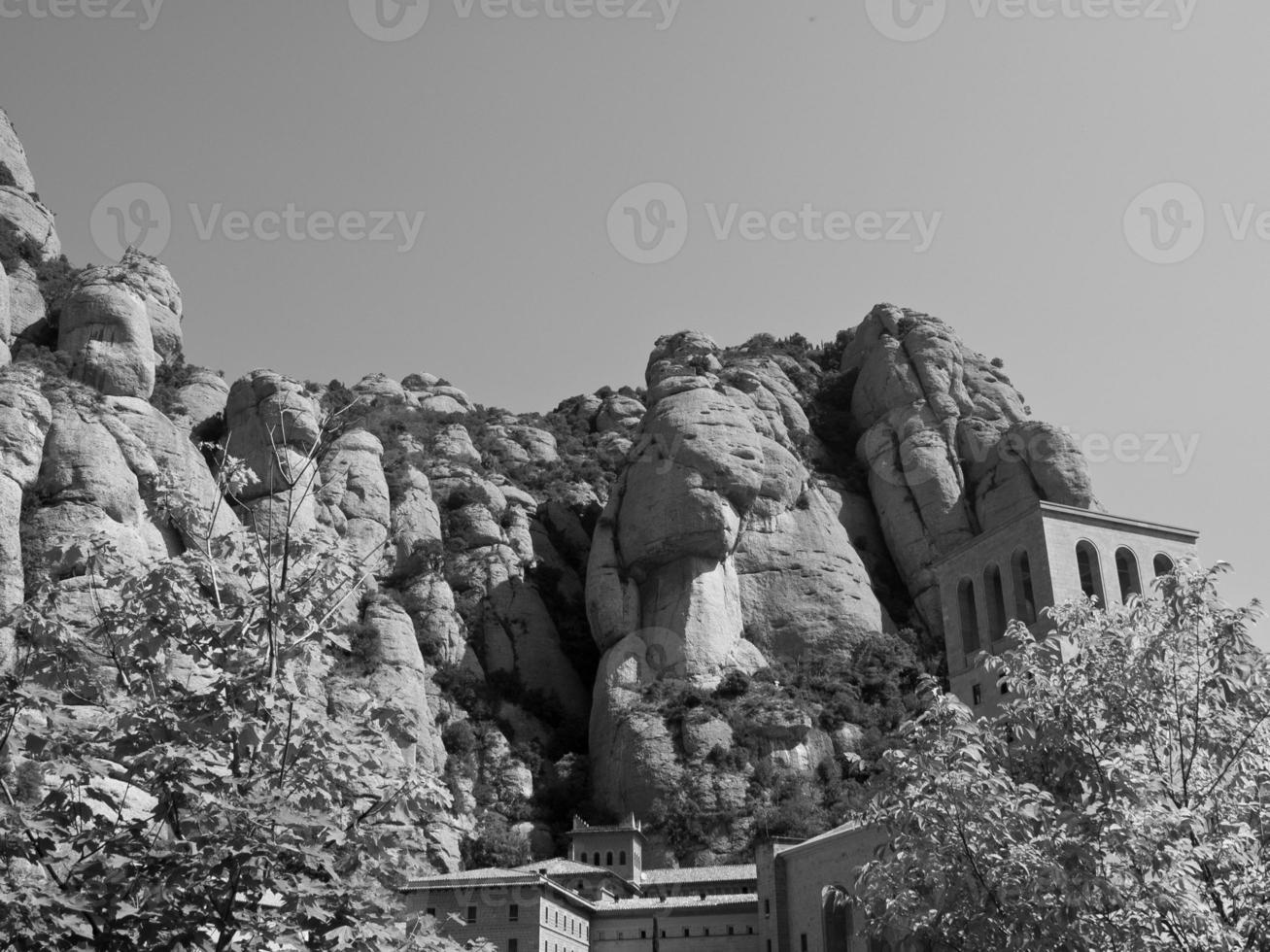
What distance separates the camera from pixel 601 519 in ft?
274

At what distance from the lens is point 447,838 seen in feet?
190

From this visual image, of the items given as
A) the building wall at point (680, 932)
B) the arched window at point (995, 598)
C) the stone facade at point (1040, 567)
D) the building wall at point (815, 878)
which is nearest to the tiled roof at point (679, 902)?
the building wall at point (680, 932)

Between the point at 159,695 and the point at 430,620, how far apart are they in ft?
222

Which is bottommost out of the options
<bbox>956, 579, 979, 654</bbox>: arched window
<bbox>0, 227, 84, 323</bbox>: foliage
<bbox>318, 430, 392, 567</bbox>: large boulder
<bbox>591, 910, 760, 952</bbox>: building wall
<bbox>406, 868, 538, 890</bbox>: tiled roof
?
<bbox>591, 910, 760, 952</bbox>: building wall

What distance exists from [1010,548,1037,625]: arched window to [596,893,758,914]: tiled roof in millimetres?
20299

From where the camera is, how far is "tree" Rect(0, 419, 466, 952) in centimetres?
938

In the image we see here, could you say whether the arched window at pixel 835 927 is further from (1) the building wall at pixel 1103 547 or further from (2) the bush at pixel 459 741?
(2) the bush at pixel 459 741

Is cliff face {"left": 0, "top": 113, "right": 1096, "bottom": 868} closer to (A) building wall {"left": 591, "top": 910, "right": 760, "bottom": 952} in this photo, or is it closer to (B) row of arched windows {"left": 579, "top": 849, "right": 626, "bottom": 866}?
(B) row of arched windows {"left": 579, "top": 849, "right": 626, "bottom": 866}

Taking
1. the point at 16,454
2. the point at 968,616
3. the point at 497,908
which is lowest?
the point at 497,908

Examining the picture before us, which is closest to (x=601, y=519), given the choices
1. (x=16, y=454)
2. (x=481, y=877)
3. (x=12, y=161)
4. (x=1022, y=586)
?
(x=481, y=877)

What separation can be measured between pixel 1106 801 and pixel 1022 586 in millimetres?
34005

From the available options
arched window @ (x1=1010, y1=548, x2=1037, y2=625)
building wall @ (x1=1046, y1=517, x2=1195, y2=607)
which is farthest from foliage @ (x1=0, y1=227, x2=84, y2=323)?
building wall @ (x1=1046, y1=517, x2=1195, y2=607)

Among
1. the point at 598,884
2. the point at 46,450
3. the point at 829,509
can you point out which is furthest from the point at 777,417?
the point at 46,450

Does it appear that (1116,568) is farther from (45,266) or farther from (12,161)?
(12,161)
